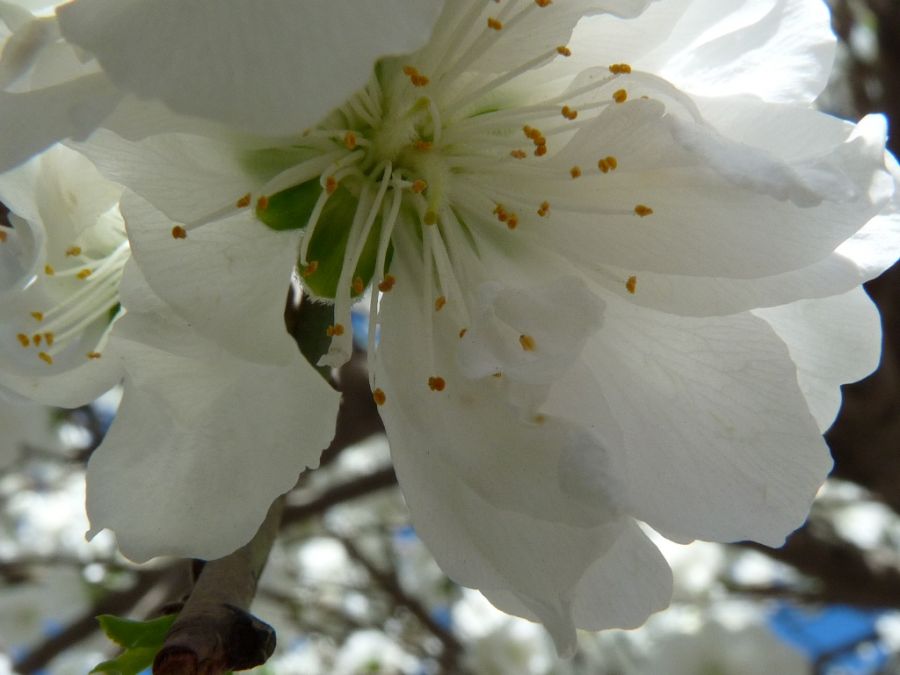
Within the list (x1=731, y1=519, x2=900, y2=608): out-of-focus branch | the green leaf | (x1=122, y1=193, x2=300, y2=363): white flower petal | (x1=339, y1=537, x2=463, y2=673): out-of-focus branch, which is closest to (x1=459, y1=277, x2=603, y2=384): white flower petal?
(x1=122, y1=193, x2=300, y2=363): white flower petal

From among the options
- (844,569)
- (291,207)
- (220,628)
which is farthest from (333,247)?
(844,569)

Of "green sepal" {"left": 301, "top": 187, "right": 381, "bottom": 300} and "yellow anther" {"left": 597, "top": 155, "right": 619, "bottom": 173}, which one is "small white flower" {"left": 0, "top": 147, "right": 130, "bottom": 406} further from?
"yellow anther" {"left": 597, "top": 155, "right": 619, "bottom": 173}

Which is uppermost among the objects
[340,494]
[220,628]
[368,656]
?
[220,628]

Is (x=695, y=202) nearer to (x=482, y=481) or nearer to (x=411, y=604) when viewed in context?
(x=482, y=481)

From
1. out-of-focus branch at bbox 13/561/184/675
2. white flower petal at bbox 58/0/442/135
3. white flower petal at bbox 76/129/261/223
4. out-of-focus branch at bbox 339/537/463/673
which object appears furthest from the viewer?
out-of-focus branch at bbox 339/537/463/673

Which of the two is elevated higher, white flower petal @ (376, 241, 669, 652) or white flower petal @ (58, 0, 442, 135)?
white flower petal @ (58, 0, 442, 135)
